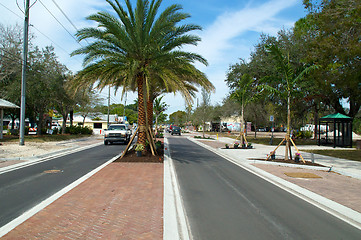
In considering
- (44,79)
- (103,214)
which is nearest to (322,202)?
(103,214)

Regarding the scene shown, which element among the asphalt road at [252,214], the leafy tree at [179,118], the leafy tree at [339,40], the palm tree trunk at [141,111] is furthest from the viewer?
the leafy tree at [179,118]

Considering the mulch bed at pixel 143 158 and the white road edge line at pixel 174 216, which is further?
the mulch bed at pixel 143 158

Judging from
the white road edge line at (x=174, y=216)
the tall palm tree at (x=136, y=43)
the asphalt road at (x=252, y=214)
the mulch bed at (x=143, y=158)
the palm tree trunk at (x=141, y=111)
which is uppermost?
the tall palm tree at (x=136, y=43)

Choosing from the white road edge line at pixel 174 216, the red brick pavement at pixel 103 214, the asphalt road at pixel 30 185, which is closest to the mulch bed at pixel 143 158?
the asphalt road at pixel 30 185

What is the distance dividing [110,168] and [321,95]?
22.0m

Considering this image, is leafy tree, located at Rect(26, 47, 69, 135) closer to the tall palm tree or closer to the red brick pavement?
the tall palm tree

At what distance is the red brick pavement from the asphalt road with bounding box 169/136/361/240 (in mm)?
821

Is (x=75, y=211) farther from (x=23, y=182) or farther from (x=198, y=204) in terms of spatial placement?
(x=23, y=182)

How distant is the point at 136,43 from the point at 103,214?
32.2ft

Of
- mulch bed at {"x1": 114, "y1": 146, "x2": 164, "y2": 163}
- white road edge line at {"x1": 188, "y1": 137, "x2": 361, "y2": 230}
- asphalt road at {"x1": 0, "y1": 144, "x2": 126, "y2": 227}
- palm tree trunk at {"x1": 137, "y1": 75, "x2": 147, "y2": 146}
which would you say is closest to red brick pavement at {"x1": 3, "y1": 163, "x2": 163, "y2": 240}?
asphalt road at {"x1": 0, "y1": 144, "x2": 126, "y2": 227}

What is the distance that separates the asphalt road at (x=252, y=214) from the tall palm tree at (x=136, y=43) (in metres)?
6.40

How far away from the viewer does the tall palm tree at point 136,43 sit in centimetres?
1298

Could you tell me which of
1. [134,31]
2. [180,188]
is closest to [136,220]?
[180,188]

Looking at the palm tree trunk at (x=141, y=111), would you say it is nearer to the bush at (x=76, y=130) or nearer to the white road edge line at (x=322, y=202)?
the white road edge line at (x=322, y=202)
